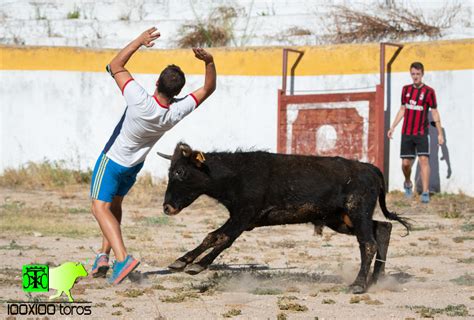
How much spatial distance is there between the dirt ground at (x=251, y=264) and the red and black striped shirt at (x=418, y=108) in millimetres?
1033

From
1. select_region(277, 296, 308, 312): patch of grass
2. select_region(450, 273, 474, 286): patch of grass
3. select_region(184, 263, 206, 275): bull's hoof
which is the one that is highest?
select_region(184, 263, 206, 275): bull's hoof

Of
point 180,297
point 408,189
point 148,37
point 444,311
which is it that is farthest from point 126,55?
point 408,189

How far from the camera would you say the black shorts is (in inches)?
553

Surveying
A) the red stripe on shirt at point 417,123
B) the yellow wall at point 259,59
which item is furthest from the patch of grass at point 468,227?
the yellow wall at point 259,59

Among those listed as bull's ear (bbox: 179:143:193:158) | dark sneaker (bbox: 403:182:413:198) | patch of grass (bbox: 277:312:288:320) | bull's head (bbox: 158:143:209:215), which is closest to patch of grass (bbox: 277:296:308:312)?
patch of grass (bbox: 277:312:288:320)

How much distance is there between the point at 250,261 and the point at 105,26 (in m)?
10.1

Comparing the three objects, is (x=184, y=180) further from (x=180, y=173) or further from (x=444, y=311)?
(x=444, y=311)

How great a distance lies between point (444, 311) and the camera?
6.57 m

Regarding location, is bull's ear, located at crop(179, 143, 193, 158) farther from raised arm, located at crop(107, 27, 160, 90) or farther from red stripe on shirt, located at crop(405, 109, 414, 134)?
red stripe on shirt, located at crop(405, 109, 414, 134)

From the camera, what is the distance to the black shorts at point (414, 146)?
1405 centimetres

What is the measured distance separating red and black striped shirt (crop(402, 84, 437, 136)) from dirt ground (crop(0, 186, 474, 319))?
3.39 feet

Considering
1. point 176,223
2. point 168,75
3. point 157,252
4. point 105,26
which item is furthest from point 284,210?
point 105,26

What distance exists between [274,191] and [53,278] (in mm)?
1839

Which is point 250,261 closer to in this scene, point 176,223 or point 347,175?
point 347,175
